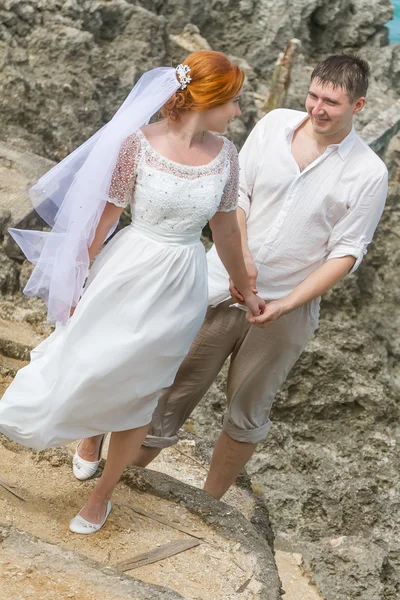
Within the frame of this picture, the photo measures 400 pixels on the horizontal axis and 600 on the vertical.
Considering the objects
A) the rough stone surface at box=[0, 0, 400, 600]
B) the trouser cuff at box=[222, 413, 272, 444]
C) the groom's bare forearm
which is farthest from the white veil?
the rough stone surface at box=[0, 0, 400, 600]

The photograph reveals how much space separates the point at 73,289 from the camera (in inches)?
119

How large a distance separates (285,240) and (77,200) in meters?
0.91

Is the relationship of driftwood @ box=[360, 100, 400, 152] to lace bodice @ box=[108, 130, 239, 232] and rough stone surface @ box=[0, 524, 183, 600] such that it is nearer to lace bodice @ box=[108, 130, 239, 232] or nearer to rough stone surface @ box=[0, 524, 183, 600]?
lace bodice @ box=[108, 130, 239, 232]

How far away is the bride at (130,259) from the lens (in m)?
2.88

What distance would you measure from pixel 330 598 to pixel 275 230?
217 centimetres

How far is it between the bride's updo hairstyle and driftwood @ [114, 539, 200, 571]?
1594mm

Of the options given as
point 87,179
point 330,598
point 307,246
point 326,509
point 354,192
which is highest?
point 87,179

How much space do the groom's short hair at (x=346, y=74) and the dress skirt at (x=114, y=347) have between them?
83 centimetres

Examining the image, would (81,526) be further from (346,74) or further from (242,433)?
(346,74)

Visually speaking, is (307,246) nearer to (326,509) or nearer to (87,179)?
(87,179)

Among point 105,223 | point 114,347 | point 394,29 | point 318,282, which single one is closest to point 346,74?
point 318,282

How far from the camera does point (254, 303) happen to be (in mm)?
3352

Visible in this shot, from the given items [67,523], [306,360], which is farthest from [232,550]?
[306,360]

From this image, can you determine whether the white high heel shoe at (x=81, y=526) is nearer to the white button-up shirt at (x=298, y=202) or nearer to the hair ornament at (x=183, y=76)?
the white button-up shirt at (x=298, y=202)
